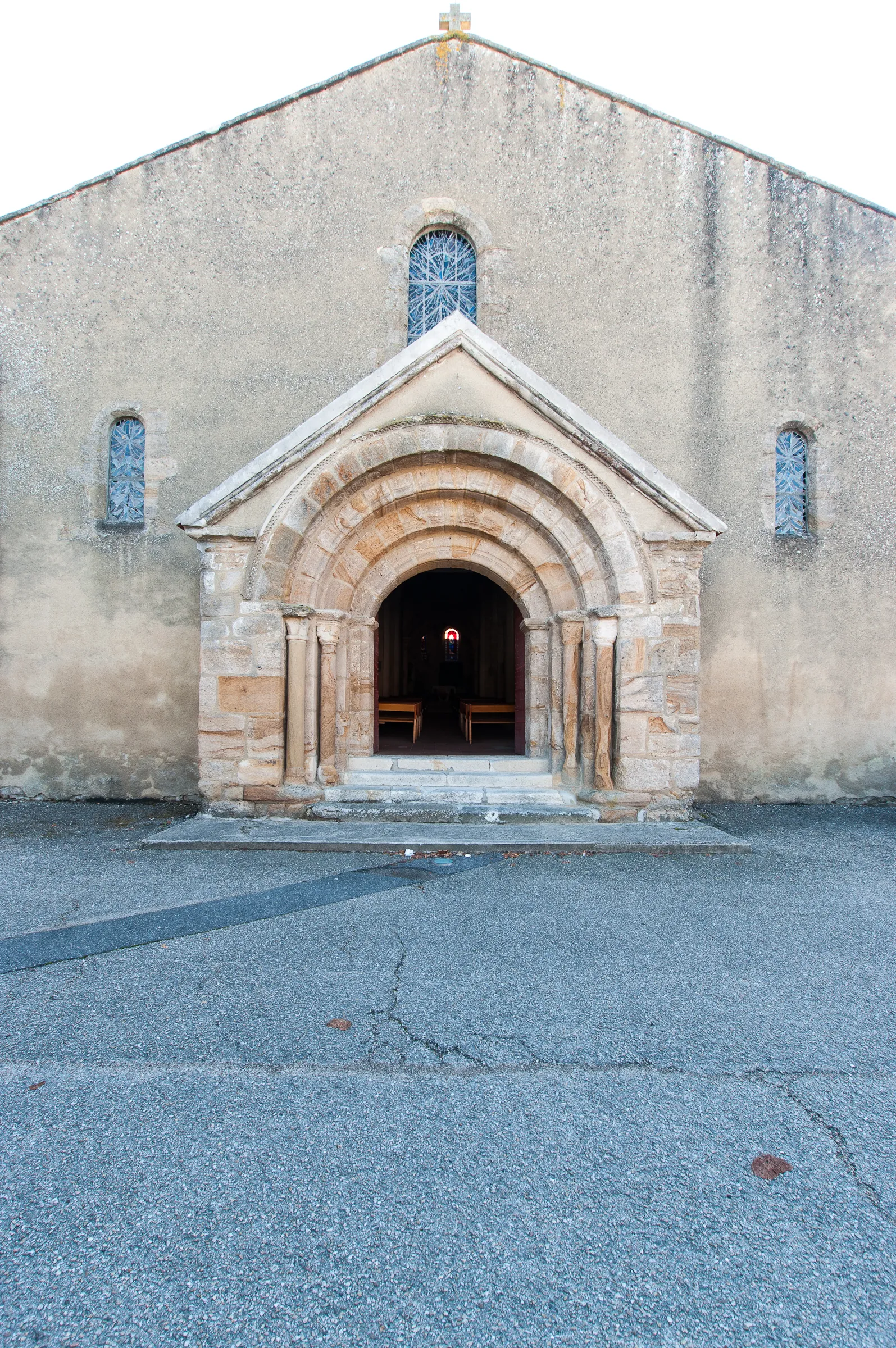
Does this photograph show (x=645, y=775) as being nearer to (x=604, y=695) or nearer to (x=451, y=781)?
(x=604, y=695)

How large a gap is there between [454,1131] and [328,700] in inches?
172

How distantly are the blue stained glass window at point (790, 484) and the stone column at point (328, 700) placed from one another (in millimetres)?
5474

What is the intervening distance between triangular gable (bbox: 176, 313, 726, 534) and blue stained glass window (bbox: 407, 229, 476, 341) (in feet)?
7.96

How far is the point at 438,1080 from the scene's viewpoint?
7.57 ft

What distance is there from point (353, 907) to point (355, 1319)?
2564 mm

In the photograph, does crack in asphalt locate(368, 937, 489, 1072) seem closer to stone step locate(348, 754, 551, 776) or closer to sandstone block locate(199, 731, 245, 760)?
sandstone block locate(199, 731, 245, 760)

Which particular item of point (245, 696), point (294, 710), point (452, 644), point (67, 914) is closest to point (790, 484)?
point (294, 710)

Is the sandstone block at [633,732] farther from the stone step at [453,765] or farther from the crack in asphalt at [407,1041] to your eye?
the crack in asphalt at [407,1041]

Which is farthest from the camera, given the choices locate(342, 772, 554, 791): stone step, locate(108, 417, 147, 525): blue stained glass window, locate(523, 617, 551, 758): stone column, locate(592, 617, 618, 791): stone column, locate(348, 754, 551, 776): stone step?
locate(108, 417, 147, 525): blue stained glass window

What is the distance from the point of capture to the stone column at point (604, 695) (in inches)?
229

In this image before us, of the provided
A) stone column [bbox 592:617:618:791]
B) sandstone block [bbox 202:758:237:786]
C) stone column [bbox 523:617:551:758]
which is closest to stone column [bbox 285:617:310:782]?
sandstone block [bbox 202:758:237:786]

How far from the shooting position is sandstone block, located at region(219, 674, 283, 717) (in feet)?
18.8

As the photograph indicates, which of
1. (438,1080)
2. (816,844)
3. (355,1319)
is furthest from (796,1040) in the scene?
(816,844)

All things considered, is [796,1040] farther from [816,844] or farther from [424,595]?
[424,595]
